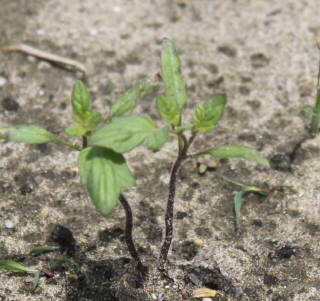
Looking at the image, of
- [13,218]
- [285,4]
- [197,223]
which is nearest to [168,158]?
[197,223]

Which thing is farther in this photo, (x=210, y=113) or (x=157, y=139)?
(x=210, y=113)

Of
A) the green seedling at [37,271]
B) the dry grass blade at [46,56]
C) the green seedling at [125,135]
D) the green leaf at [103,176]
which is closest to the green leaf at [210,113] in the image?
the green seedling at [125,135]

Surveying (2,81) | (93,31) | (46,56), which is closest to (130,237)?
(2,81)

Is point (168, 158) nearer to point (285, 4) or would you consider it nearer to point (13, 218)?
point (13, 218)

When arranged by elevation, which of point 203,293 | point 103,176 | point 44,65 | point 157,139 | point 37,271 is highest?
point 44,65

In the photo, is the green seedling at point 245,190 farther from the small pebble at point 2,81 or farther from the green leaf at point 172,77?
the small pebble at point 2,81

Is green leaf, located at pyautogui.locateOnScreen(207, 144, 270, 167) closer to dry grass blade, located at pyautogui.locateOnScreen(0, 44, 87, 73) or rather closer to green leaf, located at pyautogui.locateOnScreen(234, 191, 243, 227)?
green leaf, located at pyautogui.locateOnScreen(234, 191, 243, 227)

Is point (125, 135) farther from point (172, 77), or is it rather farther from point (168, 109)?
point (172, 77)

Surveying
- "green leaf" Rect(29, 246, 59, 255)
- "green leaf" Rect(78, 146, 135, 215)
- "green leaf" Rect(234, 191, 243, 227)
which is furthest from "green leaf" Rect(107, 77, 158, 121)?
"green leaf" Rect(234, 191, 243, 227)
